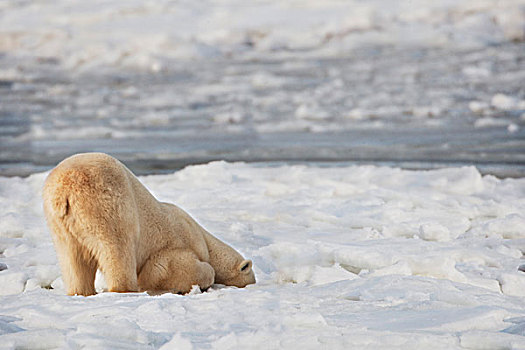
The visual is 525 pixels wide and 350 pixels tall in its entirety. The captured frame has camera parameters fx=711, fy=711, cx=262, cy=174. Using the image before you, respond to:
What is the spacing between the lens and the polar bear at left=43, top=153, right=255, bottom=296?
3.09 meters

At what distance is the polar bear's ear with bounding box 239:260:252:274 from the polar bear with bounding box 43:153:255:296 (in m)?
0.26

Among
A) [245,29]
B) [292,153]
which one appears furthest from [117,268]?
[245,29]

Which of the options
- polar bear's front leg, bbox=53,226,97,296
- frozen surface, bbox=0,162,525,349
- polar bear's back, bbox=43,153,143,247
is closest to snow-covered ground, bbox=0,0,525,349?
frozen surface, bbox=0,162,525,349

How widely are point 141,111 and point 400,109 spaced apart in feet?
15.1

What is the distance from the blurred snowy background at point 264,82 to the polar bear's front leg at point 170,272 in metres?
4.98

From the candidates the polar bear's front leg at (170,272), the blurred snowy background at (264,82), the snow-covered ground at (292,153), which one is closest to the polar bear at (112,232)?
the polar bear's front leg at (170,272)

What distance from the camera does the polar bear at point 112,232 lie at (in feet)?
10.1

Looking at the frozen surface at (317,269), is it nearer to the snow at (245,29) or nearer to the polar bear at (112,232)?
the polar bear at (112,232)

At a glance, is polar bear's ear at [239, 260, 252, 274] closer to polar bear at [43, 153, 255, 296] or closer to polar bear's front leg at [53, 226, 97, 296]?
polar bear at [43, 153, 255, 296]

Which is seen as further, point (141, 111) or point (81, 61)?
point (81, 61)

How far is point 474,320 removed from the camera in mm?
2729

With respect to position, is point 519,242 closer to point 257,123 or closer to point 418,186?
point 418,186

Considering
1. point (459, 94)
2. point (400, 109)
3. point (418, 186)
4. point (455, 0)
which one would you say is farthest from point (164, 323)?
point (455, 0)

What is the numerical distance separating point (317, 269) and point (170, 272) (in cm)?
102
